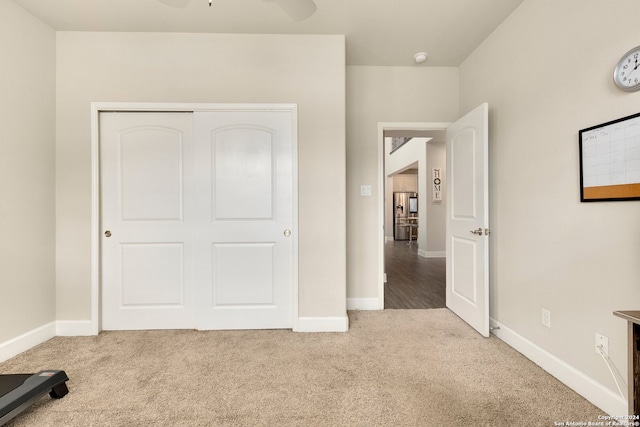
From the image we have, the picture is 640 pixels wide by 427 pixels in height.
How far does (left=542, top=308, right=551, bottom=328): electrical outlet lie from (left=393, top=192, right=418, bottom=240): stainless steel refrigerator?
9024 mm

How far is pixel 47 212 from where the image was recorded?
2422mm

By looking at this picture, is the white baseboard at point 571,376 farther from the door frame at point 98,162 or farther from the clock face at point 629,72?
the door frame at point 98,162

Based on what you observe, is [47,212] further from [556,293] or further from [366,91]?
[556,293]

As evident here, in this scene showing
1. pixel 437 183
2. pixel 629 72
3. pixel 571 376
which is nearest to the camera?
pixel 629 72

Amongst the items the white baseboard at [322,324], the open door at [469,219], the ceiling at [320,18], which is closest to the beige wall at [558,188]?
the open door at [469,219]

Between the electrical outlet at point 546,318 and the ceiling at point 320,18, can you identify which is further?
the ceiling at point 320,18

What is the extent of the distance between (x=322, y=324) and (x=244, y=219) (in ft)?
4.03

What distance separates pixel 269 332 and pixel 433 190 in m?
5.61

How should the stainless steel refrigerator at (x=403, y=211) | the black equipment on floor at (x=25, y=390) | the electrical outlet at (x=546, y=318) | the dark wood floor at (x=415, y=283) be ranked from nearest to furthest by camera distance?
the black equipment on floor at (x=25, y=390) < the electrical outlet at (x=546, y=318) < the dark wood floor at (x=415, y=283) < the stainless steel refrigerator at (x=403, y=211)

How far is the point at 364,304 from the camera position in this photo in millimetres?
3111

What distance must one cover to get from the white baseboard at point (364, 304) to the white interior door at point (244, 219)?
81 cm

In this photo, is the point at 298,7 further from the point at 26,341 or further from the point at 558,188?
the point at 26,341

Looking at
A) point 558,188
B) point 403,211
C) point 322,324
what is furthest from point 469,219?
point 403,211

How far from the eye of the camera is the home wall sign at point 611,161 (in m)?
1.42
